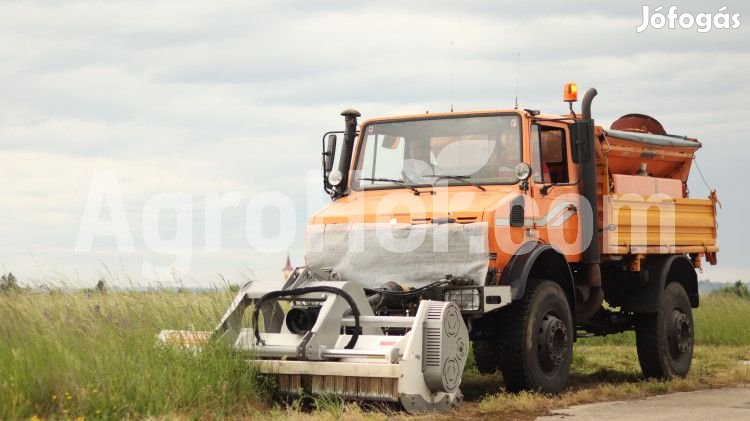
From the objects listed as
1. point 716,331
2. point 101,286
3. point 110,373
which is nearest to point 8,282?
point 101,286

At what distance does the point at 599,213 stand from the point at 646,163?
1.87m

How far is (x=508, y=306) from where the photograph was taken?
11586 mm

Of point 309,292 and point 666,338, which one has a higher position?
point 309,292

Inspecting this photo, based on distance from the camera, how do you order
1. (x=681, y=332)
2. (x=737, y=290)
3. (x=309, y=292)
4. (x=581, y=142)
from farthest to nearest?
(x=737, y=290) → (x=681, y=332) → (x=581, y=142) → (x=309, y=292)

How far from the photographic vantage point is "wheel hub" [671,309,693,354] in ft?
47.8

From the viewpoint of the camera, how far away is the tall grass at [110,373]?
930cm

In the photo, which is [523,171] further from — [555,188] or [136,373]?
[136,373]

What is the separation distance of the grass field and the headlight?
0.92 meters

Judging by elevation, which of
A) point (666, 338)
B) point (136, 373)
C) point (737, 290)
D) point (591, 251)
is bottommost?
point (737, 290)

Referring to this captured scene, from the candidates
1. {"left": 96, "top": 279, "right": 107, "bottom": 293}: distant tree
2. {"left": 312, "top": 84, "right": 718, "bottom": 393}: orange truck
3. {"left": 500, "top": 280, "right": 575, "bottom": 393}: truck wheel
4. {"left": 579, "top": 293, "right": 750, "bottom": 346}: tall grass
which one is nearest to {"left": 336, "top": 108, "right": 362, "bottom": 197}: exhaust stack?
{"left": 312, "top": 84, "right": 718, "bottom": 393}: orange truck

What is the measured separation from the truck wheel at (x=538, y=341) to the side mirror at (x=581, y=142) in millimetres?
1336

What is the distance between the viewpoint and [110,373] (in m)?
9.70

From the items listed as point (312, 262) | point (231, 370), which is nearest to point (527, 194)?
point (312, 262)

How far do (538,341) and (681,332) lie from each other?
12.4 feet
